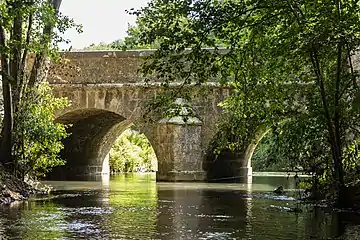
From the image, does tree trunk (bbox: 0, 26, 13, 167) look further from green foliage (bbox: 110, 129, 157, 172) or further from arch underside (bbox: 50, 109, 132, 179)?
green foliage (bbox: 110, 129, 157, 172)

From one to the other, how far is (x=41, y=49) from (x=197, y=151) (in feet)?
27.9

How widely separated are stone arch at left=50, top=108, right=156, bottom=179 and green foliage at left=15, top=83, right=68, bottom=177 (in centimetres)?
858

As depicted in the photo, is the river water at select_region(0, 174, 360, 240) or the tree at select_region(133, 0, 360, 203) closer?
the river water at select_region(0, 174, 360, 240)

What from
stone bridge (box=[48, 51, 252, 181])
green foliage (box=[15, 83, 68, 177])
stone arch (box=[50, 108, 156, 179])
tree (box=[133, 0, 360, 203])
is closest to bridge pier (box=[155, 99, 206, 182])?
stone bridge (box=[48, 51, 252, 181])

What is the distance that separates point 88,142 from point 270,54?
17480 millimetres

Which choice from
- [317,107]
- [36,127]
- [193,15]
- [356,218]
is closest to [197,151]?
[36,127]

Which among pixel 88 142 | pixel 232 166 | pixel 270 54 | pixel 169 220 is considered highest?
pixel 270 54

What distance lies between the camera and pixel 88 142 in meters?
25.9

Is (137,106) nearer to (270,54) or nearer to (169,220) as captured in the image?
(270,54)

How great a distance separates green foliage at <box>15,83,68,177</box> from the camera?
1361cm

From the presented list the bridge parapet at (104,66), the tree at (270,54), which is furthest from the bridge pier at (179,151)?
the tree at (270,54)

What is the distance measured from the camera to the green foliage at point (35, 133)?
44.7ft

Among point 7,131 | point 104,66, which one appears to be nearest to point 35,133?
point 7,131

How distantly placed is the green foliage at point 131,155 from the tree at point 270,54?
2322cm
